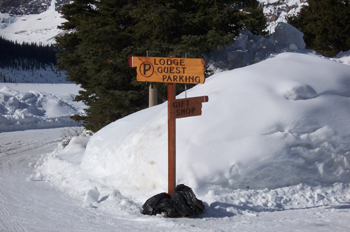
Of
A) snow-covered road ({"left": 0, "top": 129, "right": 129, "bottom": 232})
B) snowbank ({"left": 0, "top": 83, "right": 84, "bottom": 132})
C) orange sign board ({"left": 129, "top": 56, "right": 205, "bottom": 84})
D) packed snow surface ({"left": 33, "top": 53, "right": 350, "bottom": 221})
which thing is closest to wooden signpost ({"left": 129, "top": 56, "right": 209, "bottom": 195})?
orange sign board ({"left": 129, "top": 56, "right": 205, "bottom": 84})

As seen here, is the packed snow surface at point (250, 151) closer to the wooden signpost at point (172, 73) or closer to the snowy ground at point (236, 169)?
the snowy ground at point (236, 169)

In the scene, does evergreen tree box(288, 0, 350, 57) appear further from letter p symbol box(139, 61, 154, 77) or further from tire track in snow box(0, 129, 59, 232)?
letter p symbol box(139, 61, 154, 77)

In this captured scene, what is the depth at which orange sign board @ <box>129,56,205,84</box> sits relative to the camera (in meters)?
5.07

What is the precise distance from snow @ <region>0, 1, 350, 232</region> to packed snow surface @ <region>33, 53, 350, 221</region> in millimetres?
17

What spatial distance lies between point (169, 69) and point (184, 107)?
2.07 ft

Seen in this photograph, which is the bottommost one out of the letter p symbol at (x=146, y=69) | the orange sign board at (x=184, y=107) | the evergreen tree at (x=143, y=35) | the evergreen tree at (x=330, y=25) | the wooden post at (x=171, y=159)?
the wooden post at (x=171, y=159)

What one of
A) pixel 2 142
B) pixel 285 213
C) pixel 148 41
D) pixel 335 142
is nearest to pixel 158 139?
pixel 285 213

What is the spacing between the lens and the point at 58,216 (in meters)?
4.93

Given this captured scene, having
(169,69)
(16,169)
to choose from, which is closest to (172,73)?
(169,69)

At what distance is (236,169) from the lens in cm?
532

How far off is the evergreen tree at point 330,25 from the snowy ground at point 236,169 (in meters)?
14.7

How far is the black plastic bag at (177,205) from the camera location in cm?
464

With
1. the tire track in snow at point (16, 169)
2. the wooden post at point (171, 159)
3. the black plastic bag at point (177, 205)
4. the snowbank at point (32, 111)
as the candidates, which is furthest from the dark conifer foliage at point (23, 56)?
the black plastic bag at point (177, 205)

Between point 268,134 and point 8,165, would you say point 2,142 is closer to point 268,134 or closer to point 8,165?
point 8,165
